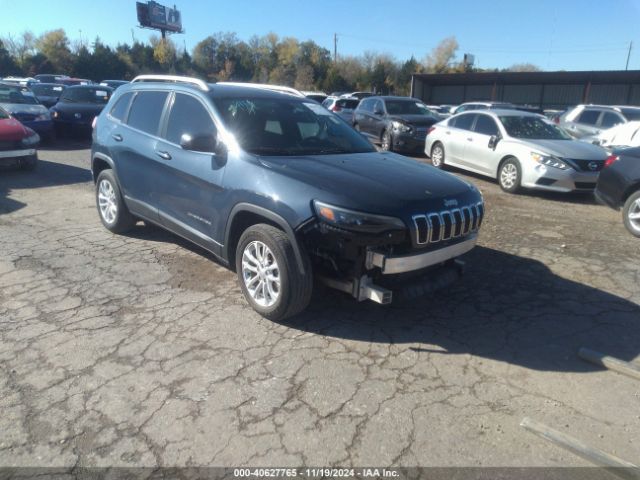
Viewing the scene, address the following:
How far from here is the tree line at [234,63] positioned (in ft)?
196

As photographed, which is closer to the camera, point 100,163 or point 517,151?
point 100,163

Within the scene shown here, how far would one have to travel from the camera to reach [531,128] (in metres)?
9.47

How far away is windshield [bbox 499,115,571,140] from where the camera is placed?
365 inches

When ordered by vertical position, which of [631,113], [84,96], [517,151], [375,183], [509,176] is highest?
[631,113]

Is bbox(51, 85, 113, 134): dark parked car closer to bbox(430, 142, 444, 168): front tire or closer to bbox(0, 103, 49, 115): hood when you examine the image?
bbox(0, 103, 49, 115): hood

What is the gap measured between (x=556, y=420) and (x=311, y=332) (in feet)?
5.83

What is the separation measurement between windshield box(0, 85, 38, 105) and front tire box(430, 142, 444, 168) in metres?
11.1

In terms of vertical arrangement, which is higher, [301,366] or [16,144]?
[16,144]

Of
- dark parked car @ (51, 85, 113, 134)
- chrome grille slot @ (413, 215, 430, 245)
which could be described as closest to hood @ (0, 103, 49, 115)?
dark parked car @ (51, 85, 113, 134)

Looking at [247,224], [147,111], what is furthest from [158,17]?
[247,224]

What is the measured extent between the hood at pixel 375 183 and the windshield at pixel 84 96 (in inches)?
526

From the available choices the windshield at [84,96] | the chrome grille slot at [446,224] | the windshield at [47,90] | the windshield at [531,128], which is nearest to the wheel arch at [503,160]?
the windshield at [531,128]

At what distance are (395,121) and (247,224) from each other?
10.1 m

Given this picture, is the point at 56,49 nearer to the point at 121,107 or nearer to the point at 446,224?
the point at 121,107
